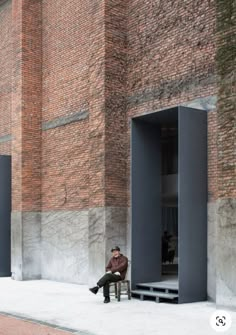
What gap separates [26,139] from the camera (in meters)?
18.5

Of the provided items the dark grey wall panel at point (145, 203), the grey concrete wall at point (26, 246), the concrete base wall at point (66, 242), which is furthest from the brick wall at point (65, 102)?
the dark grey wall panel at point (145, 203)

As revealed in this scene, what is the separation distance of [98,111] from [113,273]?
179 inches

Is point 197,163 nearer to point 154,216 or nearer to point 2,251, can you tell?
point 154,216

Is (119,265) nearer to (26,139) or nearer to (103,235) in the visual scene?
(103,235)

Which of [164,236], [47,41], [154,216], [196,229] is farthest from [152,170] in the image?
[47,41]

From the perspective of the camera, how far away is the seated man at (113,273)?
12375 millimetres

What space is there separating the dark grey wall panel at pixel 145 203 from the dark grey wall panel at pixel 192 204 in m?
1.87

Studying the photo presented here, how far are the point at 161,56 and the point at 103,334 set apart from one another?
7709mm

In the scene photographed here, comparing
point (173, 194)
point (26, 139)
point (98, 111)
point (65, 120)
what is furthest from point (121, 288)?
point (26, 139)

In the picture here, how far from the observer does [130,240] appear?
47.3ft

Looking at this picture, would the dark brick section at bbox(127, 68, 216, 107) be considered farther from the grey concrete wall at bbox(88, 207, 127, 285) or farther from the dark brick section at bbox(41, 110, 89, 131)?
the grey concrete wall at bbox(88, 207, 127, 285)

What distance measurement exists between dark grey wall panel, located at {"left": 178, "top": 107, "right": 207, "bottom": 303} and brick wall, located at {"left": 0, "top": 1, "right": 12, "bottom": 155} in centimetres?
979

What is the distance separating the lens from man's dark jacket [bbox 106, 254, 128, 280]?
12789mm

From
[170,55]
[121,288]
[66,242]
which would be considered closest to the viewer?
[121,288]
